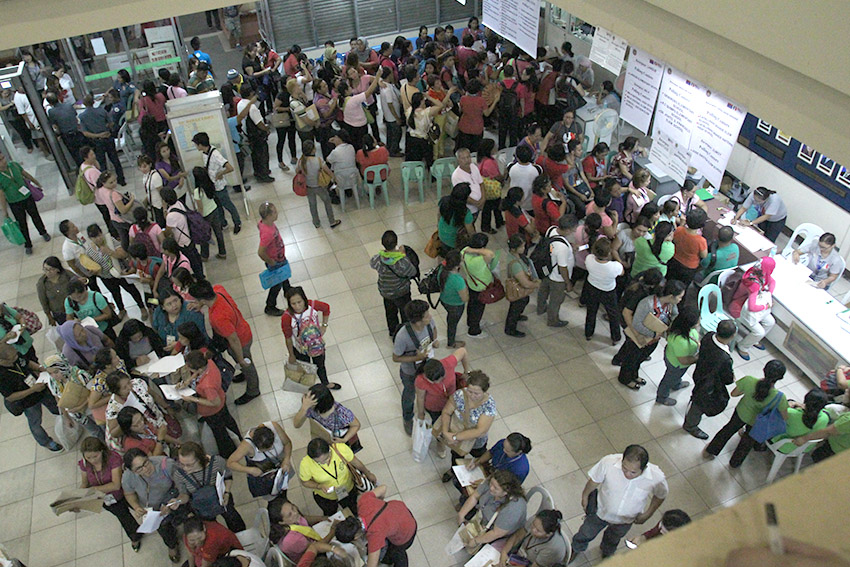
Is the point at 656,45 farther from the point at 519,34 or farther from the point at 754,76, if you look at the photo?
the point at 519,34

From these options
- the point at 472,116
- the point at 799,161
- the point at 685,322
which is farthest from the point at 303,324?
the point at 799,161

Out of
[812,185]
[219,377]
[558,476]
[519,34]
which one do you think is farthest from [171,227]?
[812,185]

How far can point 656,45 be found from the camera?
2645 mm

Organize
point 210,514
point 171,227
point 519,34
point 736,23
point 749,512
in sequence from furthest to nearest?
point 519,34 < point 171,227 < point 210,514 < point 736,23 < point 749,512

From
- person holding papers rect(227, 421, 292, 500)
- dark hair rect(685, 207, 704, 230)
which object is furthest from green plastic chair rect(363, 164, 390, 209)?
person holding papers rect(227, 421, 292, 500)

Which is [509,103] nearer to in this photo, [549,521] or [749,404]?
[749,404]

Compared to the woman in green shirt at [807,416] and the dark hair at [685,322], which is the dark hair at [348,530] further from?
the woman in green shirt at [807,416]

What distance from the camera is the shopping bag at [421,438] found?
5273mm

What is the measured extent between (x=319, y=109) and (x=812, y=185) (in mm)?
6928

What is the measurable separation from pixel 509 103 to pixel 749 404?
6259 millimetres

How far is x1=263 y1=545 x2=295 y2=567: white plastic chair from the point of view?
3985 millimetres

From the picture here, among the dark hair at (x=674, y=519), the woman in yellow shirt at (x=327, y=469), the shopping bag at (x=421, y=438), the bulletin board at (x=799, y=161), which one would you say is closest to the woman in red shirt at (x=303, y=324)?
the shopping bag at (x=421, y=438)

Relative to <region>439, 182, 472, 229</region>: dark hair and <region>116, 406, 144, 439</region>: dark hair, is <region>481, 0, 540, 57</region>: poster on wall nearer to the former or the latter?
<region>439, 182, 472, 229</region>: dark hair

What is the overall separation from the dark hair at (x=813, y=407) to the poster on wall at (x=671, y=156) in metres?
2.17
